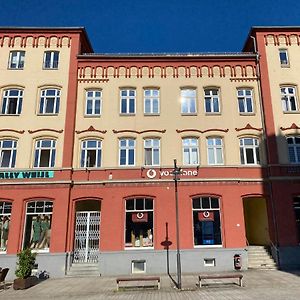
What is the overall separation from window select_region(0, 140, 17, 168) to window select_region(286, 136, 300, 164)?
53.3ft

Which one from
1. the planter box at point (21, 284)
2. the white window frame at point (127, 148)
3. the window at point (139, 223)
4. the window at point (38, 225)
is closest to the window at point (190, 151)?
the white window frame at point (127, 148)

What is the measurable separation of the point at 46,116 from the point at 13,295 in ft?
32.7

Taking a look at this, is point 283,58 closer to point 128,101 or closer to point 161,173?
point 128,101

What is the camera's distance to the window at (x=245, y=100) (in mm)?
19172

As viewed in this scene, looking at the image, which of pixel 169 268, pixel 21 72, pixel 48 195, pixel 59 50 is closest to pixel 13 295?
pixel 48 195

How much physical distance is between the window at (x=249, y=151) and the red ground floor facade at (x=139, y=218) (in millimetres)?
641

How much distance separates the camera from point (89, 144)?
18.3 metres

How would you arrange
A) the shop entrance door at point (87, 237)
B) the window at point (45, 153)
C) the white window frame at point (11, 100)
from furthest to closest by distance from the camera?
the white window frame at point (11, 100) < the window at point (45, 153) < the shop entrance door at point (87, 237)

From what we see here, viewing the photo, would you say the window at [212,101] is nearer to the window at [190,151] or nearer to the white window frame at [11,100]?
the window at [190,151]

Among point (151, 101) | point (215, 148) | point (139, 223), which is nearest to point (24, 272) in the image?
point (139, 223)

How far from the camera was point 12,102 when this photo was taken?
18.8 meters

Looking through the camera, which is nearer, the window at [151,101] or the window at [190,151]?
the window at [190,151]

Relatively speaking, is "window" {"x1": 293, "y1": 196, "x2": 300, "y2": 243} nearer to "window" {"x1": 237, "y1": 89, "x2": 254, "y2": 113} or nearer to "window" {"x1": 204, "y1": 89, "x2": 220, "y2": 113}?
"window" {"x1": 237, "y1": 89, "x2": 254, "y2": 113}

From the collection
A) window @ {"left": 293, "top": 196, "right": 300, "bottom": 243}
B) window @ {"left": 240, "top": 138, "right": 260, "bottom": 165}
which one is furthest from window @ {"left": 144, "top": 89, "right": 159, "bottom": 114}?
window @ {"left": 293, "top": 196, "right": 300, "bottom": 243}
